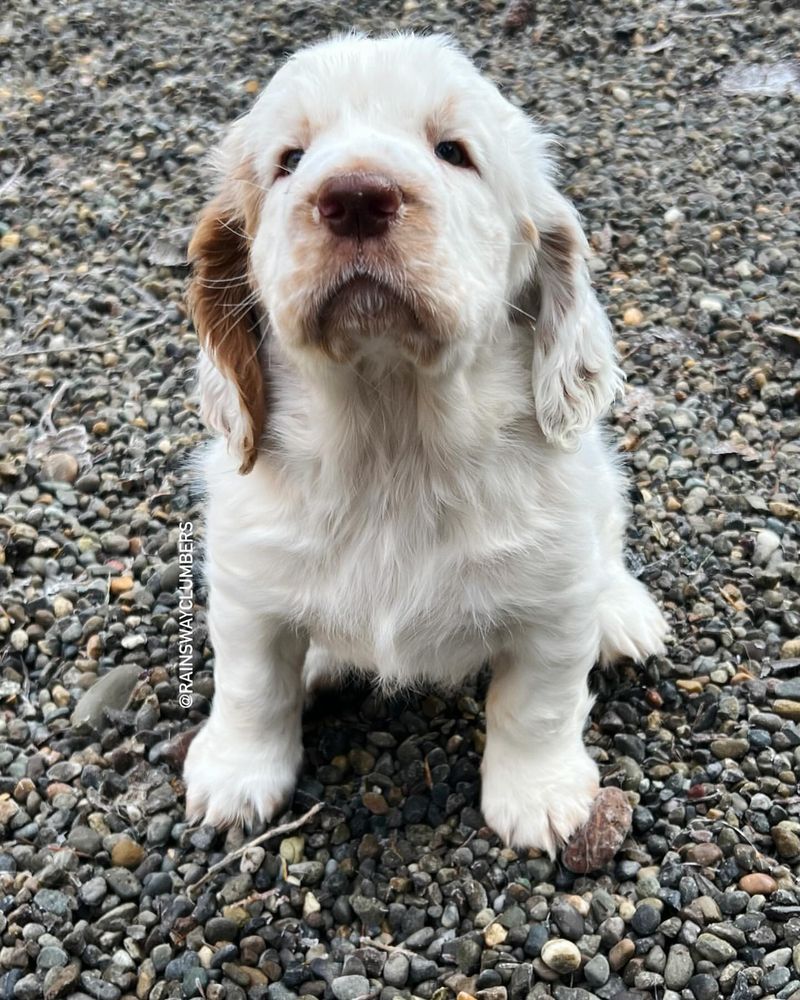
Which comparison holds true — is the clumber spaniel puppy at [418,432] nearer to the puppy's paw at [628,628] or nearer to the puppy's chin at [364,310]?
the puppy's chin at [364,310]

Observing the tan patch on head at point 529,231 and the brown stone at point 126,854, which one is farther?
the brown stone at point 126,854

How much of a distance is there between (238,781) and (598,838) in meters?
0.91

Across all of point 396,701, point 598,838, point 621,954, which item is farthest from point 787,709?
point 396,701

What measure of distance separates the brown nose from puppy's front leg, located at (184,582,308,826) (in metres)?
1.05

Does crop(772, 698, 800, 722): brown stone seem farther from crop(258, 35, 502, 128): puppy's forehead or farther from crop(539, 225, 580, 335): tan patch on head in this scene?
crop(258, 35, 502, 128): puppy's forehead

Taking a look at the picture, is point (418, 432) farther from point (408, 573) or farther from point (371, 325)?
point (371, 325)

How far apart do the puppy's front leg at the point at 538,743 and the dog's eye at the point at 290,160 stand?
1177 millimetres

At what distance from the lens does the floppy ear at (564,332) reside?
229cm

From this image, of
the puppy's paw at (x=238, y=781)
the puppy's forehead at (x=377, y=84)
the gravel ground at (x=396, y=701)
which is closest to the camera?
the puppy's forehead at (x=377, y=84)

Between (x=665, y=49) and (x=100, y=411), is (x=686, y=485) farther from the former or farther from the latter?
(x=665, y=49)

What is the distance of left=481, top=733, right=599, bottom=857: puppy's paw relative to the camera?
8.45 feet

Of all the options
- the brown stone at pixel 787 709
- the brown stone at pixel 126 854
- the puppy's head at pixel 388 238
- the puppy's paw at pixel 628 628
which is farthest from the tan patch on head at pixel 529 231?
the brown stone at pixel 126 854

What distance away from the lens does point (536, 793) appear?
2.59 metres

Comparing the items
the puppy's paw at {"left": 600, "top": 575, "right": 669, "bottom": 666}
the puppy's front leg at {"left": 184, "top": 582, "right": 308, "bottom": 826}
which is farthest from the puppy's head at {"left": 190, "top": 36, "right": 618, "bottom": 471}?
the puppy's paw at {"left": 600, "top": 575, "right": 669, "bottom": 666}
